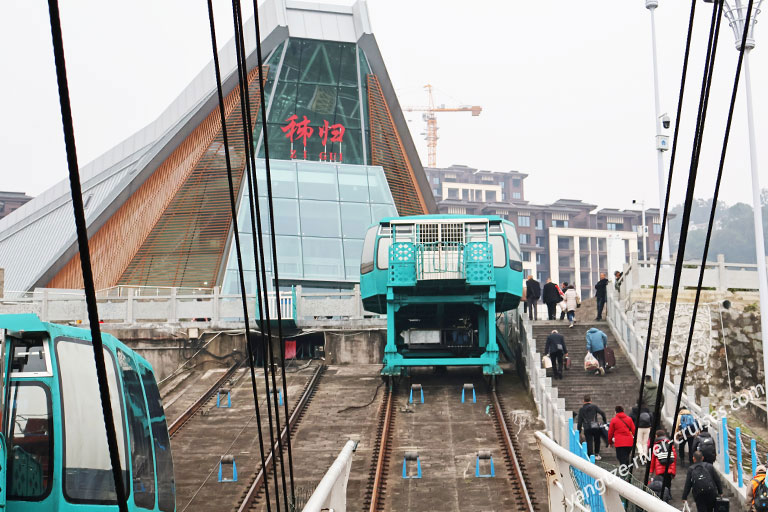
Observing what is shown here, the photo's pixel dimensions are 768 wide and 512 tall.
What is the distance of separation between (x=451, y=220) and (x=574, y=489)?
1663 centimetres

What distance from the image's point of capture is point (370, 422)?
754 inches

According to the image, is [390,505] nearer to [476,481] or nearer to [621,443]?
[476,481]

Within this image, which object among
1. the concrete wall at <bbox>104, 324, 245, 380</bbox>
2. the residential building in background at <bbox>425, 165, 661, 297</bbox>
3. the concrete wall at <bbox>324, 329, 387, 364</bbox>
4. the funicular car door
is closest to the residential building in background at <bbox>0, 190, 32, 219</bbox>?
the residential building in background at <bbox>425, 165, 661, 297</bbox>

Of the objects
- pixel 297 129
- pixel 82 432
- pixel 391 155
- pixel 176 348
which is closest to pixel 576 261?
pixel 391 155

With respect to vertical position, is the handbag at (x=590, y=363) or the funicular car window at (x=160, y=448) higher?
the funicular car window at (x=160, y=448)

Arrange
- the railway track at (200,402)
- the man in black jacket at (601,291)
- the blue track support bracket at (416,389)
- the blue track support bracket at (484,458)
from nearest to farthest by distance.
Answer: the blue track support bracket at (484,458), the railway track at (200,402), the blue track support bracket at (416,389), the man in black jacket at (601,291)

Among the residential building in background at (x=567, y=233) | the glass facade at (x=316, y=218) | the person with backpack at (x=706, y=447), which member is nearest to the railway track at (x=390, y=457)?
the person with backpack at (x=706, y=447)

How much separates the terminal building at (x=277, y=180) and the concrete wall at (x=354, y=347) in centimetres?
1085

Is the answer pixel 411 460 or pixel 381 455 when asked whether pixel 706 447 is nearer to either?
pixel 411 460

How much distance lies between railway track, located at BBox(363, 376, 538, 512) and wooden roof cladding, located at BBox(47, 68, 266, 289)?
19770mm

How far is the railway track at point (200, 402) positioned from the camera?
1888 cm

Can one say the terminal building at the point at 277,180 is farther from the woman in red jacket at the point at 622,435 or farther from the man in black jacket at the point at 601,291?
the woman in red jacket at the point at 622,435

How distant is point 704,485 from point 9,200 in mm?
95088

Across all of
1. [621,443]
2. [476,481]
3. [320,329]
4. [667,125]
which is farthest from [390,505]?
[667,125]
